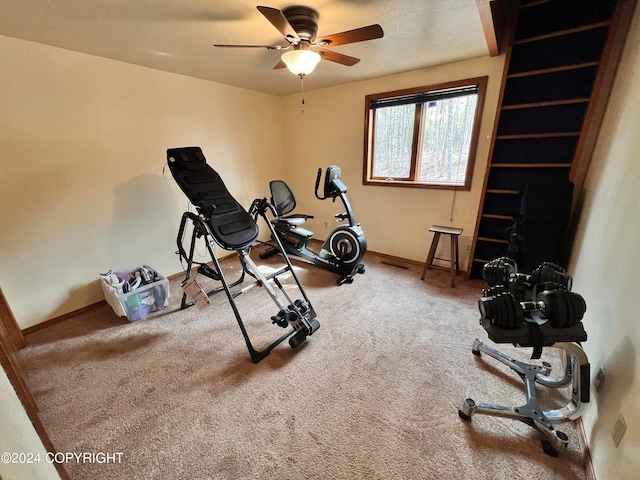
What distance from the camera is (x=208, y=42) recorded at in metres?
2.14

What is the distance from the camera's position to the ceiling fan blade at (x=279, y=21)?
1.39m

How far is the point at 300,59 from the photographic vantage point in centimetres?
181

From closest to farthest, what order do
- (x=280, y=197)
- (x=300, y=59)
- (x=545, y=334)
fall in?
Result: (x=545, y=334) → (x=300, y=59) → (x=280, y=197)

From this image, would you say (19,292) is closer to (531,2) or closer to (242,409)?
(242,409)

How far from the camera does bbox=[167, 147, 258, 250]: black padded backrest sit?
7.20 ft

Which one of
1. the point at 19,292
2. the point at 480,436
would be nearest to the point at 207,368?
the point at 480,436

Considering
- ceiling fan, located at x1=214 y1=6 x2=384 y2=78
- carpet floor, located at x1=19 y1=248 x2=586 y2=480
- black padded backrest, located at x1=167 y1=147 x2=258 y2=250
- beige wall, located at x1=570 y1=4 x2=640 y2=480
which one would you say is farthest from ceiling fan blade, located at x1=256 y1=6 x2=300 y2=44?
carpet floor, located at x1=19 y1=248 x2=586 y2=480

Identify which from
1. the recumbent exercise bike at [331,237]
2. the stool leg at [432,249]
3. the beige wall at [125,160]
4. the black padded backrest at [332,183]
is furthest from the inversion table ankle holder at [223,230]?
the stool leg at [432,249]

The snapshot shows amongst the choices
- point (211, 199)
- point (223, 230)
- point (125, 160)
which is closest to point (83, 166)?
point (125, 160)

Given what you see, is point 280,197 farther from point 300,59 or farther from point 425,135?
point 425,135

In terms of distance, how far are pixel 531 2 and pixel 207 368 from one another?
383 cm

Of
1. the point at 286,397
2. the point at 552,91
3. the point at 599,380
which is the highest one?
the point at 552,91

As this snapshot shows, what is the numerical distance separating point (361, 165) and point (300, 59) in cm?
208

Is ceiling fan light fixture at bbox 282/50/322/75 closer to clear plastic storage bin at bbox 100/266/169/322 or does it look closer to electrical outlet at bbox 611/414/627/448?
clear plastic storage bin at bbox 100/266/169/322
